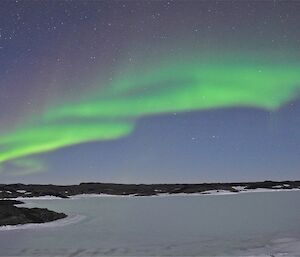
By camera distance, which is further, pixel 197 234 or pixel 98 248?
pixel 197 234

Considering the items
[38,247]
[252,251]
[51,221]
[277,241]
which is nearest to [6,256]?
[38,247]

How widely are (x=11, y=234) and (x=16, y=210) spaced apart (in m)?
7.42

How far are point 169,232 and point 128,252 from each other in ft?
20.7

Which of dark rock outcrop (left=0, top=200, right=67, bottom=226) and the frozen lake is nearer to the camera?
the frozen lake

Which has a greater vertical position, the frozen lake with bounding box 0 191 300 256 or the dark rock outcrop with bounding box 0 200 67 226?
the dark rock outcrop with bounding box 0 200 67 226

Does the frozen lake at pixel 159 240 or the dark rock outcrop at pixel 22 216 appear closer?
the frozen lake at pixel 159 240

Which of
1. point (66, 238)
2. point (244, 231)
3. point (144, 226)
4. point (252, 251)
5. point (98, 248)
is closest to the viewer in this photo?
point (252, 251)

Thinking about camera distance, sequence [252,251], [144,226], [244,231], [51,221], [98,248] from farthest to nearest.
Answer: [51,221] → [144,226] → [244,231] → [98,248] → [252,251]

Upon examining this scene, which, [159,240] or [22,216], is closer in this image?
[159,240]

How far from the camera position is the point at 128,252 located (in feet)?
53.0

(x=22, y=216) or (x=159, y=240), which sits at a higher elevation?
(x=22, y=216)

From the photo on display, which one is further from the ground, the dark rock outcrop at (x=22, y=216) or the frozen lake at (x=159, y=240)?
the dark rock outcrop at (x=22, y=216)

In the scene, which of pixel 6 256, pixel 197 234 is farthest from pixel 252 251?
Result: pixel 6 256

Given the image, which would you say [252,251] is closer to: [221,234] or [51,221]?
[221,234]
